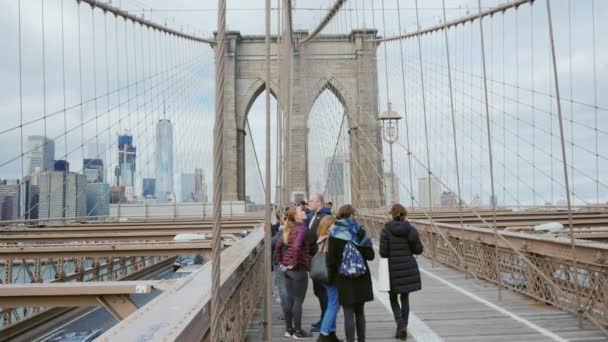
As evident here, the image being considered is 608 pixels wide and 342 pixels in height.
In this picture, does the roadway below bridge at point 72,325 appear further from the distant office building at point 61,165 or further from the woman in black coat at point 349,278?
the distant office building at point 61,165

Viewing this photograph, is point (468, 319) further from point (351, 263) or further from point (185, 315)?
point (185, 315)

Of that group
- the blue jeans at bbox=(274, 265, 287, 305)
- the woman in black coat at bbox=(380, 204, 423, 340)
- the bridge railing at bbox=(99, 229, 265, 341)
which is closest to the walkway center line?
the woman in black coat at bbox=(380, 204, 423, 340)

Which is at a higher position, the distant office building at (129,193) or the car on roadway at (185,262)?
the distant office building at (129,193)

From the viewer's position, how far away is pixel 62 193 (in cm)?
1772

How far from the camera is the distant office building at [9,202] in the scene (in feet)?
50.9

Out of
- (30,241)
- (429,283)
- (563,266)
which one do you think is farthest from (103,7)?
(563,266)

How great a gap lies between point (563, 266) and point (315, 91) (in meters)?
21.7

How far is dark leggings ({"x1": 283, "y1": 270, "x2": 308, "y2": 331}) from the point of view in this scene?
398 cm

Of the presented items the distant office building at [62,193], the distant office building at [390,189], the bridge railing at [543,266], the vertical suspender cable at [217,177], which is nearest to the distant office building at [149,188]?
the distant office building at [62,193]

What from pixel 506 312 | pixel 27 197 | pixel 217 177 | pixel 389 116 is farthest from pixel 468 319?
pixel 27 197

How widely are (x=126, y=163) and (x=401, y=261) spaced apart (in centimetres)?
2376

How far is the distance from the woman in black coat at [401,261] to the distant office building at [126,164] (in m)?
20.9

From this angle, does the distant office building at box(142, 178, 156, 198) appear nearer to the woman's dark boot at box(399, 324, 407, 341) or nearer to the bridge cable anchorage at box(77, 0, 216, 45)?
the bridge cable anchorage at box(77, 0, 216, 45)

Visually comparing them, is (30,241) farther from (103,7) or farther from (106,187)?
(103,7)
